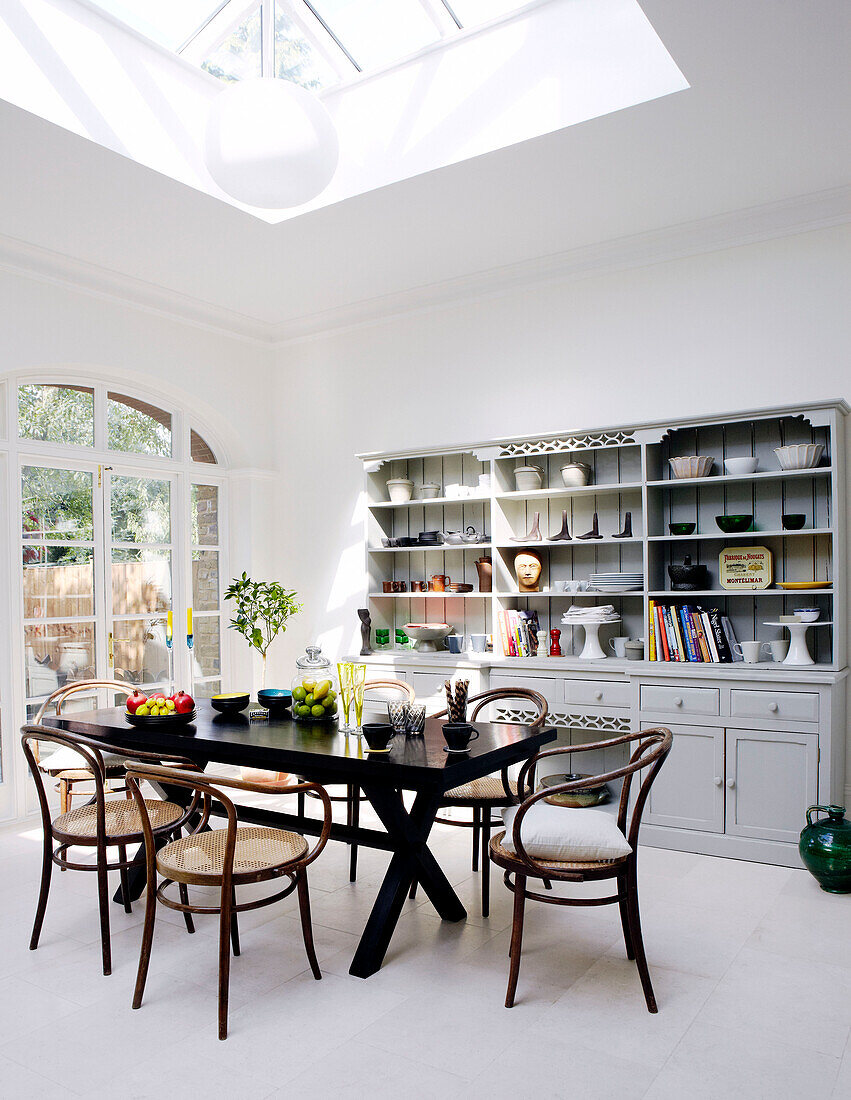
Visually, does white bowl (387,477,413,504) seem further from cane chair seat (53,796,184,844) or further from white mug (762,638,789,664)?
cane chair seat (53,796,184,844)

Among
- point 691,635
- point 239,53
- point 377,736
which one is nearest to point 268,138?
point 239,53

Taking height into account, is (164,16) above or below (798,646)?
above

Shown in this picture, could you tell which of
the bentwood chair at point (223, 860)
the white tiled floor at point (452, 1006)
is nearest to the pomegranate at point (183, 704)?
the bentwood chair at point (223, 860)

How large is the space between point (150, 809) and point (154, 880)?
57 centimetres

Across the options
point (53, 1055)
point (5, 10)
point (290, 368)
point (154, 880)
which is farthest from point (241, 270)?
point (53, 1055)

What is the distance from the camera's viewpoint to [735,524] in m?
4.34

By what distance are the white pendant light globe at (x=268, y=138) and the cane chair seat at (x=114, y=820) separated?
2.24m

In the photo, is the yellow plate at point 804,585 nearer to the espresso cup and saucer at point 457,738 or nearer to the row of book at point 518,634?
the row of book at point 518,634

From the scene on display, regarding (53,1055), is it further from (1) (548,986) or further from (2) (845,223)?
(2) (845,223)

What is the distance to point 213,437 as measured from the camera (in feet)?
20.7

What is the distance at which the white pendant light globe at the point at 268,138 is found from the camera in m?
2.74

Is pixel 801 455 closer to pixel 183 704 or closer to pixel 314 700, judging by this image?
pixel 314 700

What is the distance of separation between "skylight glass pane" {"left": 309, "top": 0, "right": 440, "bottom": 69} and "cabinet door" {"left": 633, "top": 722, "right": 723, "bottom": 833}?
3498 millimetres

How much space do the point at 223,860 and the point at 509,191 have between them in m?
3.35
